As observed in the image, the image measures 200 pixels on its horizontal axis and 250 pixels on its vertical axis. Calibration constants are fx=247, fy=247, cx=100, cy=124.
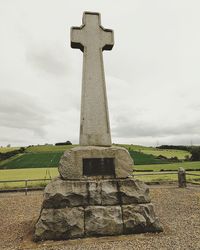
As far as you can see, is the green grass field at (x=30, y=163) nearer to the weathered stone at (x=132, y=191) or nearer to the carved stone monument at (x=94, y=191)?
the carved stone monument at (x=94, y=191)

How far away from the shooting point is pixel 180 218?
7512 mm

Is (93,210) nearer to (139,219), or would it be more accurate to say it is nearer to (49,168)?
(139,219)

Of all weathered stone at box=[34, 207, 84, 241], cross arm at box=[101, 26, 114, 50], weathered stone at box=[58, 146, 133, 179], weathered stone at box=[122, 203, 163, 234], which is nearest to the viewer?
weathered stone at box=[34, 207, 84, 241]

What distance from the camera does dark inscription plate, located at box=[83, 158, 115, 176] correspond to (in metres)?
6.33

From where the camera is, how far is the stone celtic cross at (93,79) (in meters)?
6.73

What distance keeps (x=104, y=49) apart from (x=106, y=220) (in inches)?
197

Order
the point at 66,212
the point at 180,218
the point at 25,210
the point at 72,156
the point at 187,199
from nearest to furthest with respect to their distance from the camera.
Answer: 1. the point at 66,212
2. the point at 72,156
3. the point at 180,218
4. the point at 25,210
5. the point at 187,199

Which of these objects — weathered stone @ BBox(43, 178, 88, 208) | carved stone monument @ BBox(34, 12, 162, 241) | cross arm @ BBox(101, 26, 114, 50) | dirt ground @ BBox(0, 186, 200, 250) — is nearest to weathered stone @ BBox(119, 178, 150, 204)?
carved stone monument @ BBox(34, 12, 162, 241)

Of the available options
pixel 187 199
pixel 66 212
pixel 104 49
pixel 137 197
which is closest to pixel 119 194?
pixel 137 197

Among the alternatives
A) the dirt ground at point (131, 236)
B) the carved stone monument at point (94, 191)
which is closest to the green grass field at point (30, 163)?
the dirt ground at point (131, 236)

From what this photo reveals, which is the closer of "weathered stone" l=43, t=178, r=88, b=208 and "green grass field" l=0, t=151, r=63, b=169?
"weathered stone" l=43, t=178, r=88, b=208

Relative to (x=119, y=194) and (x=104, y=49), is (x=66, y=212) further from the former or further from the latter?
(x=104, y=49)

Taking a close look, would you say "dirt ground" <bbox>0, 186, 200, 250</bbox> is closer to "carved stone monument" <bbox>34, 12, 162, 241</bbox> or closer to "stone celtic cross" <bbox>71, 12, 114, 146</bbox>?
"carved stone monument" <bbox>34, 12, 162, 241</bbox>

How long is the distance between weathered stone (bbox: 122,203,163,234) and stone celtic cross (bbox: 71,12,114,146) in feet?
5.89
